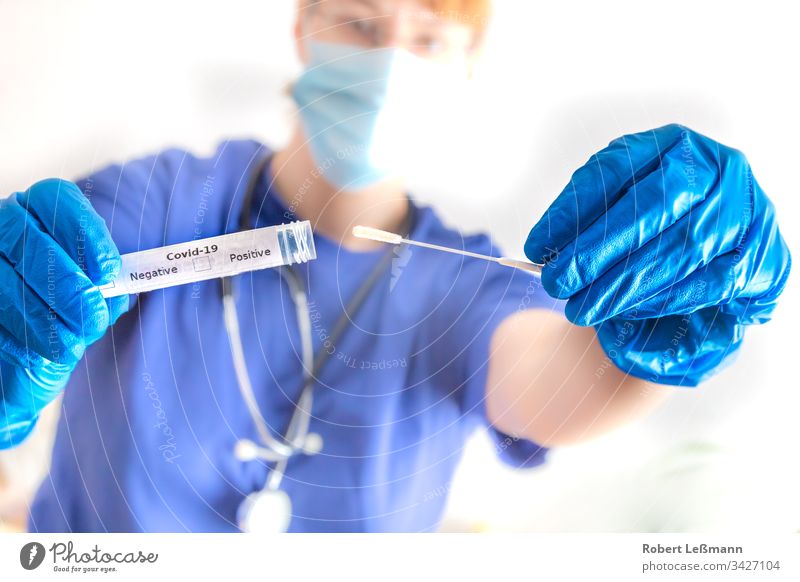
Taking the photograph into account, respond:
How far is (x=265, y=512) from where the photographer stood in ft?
2.13

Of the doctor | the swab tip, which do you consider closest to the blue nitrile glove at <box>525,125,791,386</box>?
the doctor

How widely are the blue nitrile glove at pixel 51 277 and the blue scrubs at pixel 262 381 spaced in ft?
0.16

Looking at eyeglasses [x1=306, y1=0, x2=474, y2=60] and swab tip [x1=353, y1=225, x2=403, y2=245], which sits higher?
eyeglasses [x1=306, y1=0, x2=474, y2=60]

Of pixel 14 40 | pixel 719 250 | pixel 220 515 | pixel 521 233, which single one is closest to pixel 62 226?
pixel 14 40

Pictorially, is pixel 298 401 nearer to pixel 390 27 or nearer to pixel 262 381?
pixel 262 381

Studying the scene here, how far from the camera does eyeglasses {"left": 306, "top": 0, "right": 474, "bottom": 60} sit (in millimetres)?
648

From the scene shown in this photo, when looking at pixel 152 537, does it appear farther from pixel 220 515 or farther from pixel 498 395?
pixel 498 395

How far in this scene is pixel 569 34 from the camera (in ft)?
2.17

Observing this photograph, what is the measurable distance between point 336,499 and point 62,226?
1.23 feet

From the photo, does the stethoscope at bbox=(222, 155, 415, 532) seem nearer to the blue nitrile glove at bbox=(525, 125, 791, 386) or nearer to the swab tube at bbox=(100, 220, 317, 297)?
the swab tube at bbox=(100, 220, 317, 297)

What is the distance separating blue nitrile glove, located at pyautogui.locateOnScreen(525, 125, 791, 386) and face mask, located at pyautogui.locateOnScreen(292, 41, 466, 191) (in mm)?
167

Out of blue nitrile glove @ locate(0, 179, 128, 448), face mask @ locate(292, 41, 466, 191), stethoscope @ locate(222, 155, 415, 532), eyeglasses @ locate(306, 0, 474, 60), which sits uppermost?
eyeglasses @ locate(306, 0, 474, 60)

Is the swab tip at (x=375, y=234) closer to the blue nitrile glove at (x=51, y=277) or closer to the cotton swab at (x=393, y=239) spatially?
the cotton swab at (x=393, y=239)

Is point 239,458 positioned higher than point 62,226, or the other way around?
A: point 62,226
